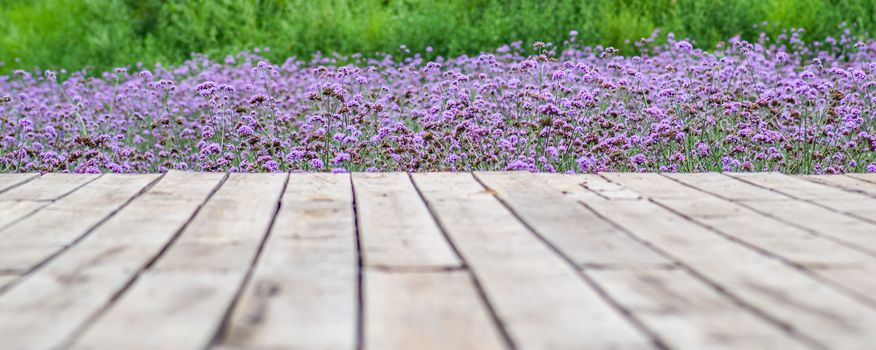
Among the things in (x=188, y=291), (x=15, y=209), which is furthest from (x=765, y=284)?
(x=15, y=209)

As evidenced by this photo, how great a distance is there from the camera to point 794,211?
90.0 inches

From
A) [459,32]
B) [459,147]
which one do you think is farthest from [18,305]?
[459,32]

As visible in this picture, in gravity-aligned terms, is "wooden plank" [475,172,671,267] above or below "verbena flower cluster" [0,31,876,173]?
above

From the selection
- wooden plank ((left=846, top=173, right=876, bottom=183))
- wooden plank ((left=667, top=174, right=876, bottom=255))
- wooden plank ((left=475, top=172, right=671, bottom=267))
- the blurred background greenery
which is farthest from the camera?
the blurred background greenery

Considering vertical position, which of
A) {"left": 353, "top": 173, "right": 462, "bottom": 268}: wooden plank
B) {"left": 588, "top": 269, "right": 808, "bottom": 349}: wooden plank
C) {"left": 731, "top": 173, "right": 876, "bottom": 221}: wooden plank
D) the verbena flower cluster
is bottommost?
the verbena flower cluster

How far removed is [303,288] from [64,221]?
895mm

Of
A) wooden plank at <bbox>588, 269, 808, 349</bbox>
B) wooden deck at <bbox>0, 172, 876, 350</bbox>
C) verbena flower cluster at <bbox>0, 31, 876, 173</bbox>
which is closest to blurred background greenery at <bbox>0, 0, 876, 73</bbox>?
verbena flower cluster at <bbox>0, 31, 876, 173</bbox>

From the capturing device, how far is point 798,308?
4.67ft

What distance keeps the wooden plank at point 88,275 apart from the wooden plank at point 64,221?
0.14ft

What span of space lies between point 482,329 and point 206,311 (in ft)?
1.44

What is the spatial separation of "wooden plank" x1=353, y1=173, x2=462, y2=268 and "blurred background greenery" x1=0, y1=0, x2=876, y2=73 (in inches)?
205

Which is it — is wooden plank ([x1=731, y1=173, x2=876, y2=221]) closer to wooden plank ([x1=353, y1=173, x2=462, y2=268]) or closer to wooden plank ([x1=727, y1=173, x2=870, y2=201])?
wooden plank ([x1=727, y1=173, x2=870, y2=201])

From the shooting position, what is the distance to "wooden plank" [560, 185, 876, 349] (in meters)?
1.32

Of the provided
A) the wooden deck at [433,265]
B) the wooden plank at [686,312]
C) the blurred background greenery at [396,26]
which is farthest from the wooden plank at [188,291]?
the blurred background greenery at [396,26]
